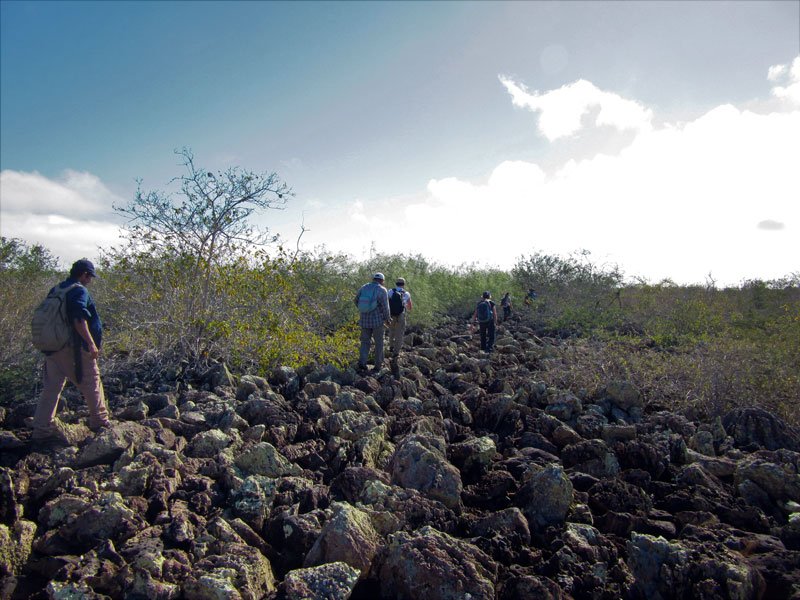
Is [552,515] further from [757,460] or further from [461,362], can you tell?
[461,362]

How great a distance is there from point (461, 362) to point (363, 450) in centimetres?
437

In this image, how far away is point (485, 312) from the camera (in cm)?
1036

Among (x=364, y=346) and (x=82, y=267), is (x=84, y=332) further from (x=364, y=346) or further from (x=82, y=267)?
(x=364, y=346)

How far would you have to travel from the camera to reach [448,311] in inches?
666

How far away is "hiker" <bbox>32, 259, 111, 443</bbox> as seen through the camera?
4.14m

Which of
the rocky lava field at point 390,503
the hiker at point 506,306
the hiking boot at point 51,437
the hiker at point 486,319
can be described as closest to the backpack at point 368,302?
the rocky lava field at point 390,503

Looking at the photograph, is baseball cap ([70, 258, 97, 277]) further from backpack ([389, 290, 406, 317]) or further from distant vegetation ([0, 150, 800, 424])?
backpack ([389, 290, 406, 317])

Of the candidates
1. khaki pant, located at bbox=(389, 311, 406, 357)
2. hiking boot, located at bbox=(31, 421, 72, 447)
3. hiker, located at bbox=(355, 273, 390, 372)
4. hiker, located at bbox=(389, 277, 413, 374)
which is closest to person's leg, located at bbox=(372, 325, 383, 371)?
hiker, located at bbox=(355, 273, 390, 372)

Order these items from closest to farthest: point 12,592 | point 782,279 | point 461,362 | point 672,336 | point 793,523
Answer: point 12,592 < point 793,523 < point 461,362 < point 672,336 < point 782,279

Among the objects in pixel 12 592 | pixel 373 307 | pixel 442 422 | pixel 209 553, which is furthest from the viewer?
pixel 373 307

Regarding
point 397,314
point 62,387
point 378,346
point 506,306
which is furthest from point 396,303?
point 506,306

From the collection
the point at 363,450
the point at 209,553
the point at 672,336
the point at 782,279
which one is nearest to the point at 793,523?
the point at 363,450

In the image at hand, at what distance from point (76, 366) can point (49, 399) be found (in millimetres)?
338

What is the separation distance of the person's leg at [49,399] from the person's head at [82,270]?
0.66m
